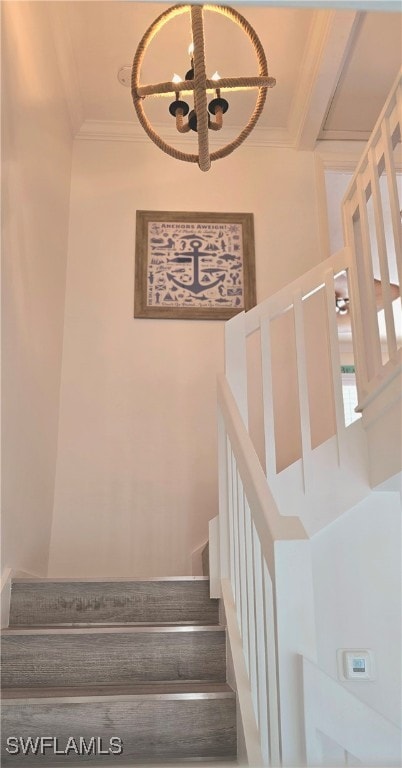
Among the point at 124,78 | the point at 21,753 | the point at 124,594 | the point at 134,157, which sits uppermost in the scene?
the point at 124,78

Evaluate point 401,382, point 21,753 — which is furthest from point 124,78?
point 21,753

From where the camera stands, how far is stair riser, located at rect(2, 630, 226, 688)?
199 centimetres

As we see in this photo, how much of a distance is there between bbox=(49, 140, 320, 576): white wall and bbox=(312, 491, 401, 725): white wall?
113cm

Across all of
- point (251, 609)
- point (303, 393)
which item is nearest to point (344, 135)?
point (303, 393)

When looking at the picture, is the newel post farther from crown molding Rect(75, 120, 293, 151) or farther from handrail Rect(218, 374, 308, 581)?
crown molding Rect(75, 120, 293, 151)

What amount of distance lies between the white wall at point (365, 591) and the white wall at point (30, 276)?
122cm

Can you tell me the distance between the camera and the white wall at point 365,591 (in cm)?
228

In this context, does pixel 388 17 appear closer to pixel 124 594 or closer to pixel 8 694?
pixel 124 594

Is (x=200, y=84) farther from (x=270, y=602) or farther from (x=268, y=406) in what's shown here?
(x=270, y=602)

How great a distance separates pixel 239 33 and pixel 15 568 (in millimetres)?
2992

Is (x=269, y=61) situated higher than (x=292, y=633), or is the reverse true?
(x=269, y=61)

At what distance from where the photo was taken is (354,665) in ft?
7.50

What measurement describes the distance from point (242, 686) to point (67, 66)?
10.7 ft

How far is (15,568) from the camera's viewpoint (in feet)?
8.01
